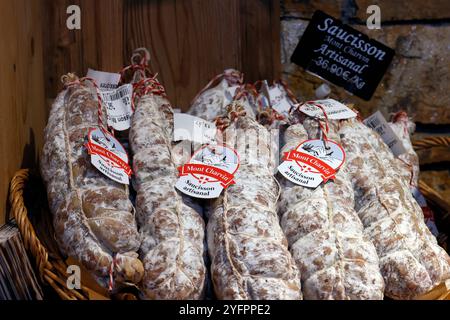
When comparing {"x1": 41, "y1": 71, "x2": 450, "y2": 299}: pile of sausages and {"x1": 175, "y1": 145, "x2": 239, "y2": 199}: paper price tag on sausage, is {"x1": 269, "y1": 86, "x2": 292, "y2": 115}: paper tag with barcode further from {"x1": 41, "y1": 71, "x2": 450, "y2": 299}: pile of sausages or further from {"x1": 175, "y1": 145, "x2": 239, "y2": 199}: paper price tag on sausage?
{"x1": 175, "y1": 145, "x2": 239, "y2": 199}: paper price tag on sausage

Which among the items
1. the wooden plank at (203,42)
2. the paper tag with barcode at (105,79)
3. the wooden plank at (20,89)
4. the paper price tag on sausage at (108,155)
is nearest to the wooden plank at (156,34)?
the wooden plank at (203,42)

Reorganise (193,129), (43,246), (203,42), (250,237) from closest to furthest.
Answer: (250,237) < (43,246) < (193,129) < (203,42)

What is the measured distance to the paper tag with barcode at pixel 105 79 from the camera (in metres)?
2.27

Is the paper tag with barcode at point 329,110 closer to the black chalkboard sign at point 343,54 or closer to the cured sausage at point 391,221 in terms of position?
the cured sausage at point 391,221

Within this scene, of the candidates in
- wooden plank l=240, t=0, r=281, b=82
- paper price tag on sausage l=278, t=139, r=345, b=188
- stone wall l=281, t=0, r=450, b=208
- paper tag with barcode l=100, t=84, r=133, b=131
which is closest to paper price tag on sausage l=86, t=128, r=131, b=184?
paper tag with barcode l=100, t=84, r=133, b=131

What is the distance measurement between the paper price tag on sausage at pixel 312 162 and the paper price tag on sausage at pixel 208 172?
14 cm

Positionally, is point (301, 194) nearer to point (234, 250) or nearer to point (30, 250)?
point (234, 250)

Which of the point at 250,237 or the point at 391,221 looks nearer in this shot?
the point at 250,237

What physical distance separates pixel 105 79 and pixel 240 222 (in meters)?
0.77

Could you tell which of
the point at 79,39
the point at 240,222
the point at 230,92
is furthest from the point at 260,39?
the point at 240,222

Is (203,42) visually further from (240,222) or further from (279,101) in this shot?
(240,222)

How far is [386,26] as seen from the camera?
2541 mm

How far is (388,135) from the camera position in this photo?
90.7 inches
